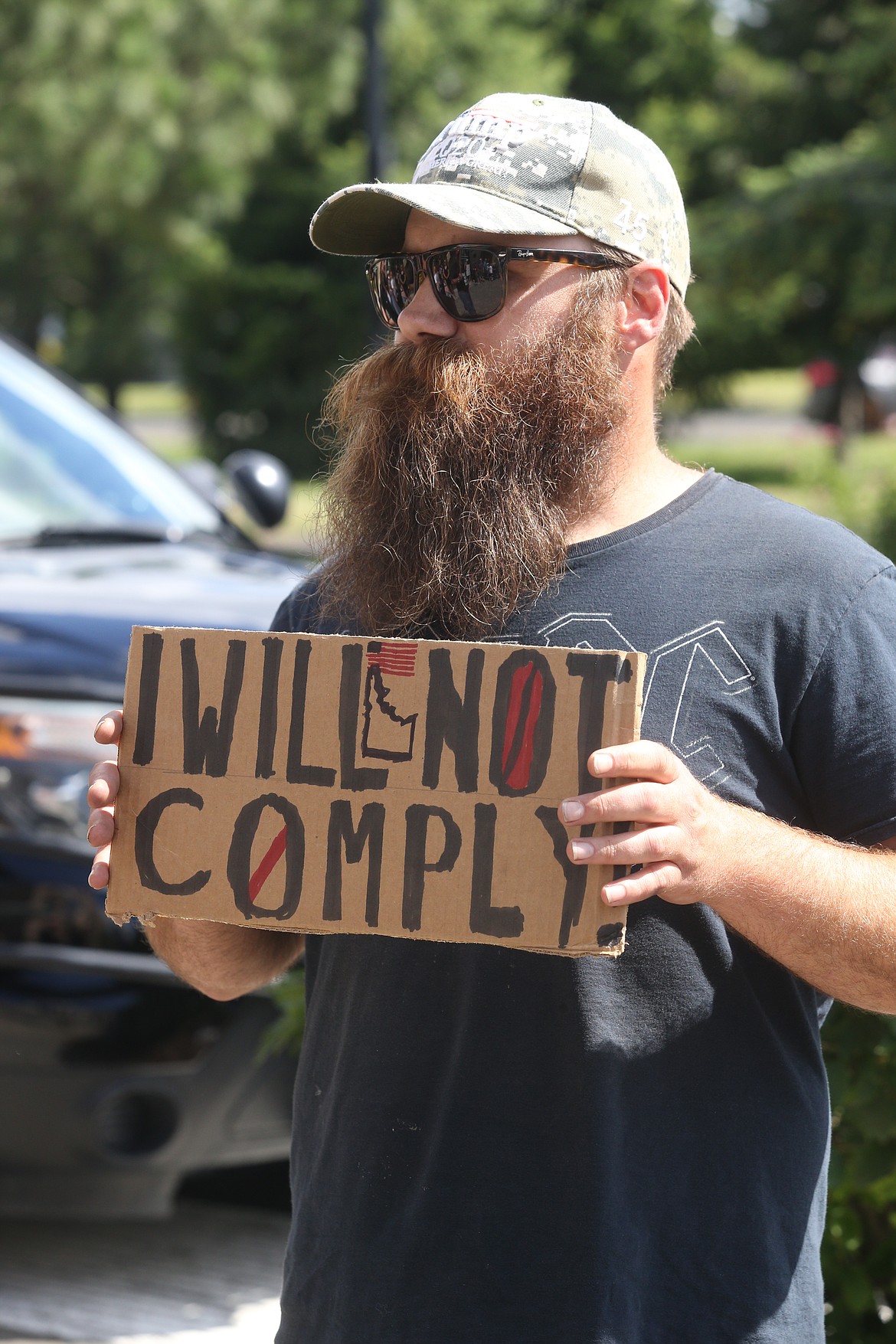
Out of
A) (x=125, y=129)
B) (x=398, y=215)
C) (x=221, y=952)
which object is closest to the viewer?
(x=221, y=952)

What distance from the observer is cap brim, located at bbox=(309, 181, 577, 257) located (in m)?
1.85

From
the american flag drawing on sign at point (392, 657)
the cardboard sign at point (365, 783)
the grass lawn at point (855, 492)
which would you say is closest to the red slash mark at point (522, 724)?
the cardboard sign at point (365, 783)

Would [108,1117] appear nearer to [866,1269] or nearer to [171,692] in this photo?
[866,1269]

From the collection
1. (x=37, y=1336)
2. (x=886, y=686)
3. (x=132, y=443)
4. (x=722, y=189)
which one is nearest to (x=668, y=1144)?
(x=886, y=686)

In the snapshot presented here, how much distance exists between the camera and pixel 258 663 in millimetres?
1745

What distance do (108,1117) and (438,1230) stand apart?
1.59 meters

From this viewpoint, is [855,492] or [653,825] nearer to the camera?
[653,825]

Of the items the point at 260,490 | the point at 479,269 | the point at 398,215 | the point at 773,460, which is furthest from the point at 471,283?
the point at 773,460

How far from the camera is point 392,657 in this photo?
170 centimetres

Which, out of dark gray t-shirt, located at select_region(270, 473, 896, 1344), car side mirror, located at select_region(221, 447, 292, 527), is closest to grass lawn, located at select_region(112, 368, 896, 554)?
car side mirror, located at select_region(221, 447, 292, 527)

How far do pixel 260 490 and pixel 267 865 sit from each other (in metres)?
2.83

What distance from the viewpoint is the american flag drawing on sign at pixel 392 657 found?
1.69 meters

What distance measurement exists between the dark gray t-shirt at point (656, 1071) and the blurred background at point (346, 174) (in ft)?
24.7

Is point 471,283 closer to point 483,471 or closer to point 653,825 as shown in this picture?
point 483,471
